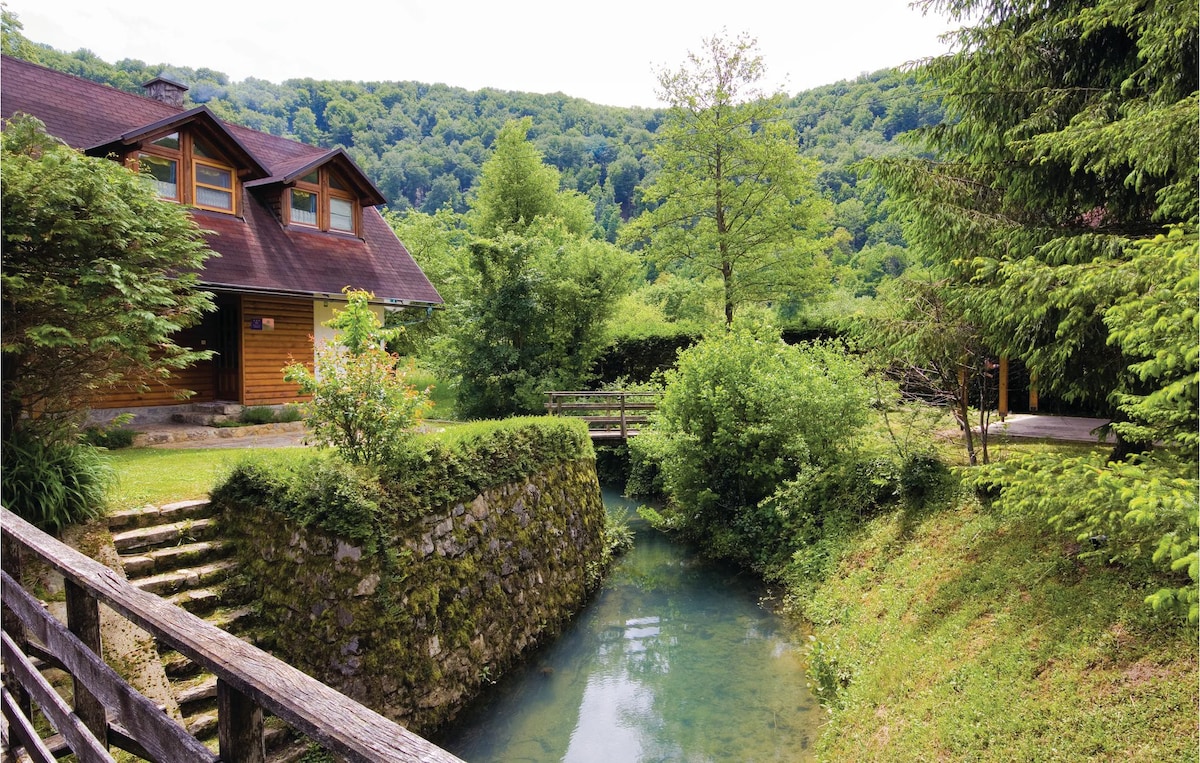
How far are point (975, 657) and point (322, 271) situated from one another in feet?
48.0

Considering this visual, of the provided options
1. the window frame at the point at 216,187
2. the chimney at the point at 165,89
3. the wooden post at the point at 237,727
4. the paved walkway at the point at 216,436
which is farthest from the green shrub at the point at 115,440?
the wooden post at the point at 237,727

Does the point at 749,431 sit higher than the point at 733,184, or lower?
lower

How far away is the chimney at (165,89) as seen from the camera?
56.6ft

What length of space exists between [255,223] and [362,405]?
1048 cm

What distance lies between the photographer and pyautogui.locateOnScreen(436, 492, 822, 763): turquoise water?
271 inches

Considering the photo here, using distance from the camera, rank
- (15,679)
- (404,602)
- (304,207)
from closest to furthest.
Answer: (15,679), (404,602), (304,207)

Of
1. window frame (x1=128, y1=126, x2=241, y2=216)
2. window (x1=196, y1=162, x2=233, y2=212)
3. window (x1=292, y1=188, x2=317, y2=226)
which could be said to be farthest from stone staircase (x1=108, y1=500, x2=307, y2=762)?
window (x1=292, y1=188, x2=317, y2=226)

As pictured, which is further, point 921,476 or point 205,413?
point 205,413

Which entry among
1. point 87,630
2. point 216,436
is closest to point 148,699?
point 87,630

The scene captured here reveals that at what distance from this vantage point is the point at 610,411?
1781 cm

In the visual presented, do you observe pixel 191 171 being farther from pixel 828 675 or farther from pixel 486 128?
pixel 486 128

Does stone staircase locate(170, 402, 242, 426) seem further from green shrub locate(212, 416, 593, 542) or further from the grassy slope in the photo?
the grassy slope

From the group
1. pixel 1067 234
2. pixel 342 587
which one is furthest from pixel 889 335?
pixel 342 587

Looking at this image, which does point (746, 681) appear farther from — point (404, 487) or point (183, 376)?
point (183, 376)
